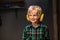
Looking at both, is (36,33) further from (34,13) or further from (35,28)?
(34,13)

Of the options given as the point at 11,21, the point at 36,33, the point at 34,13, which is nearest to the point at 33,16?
the point at 34,13

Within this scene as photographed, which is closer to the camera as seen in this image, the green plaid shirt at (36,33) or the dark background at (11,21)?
the green plaid shirt at (36,33)

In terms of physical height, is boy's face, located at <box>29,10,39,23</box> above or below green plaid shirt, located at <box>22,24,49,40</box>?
above

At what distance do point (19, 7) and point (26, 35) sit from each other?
816mm

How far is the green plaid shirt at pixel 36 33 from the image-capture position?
5.34 ft

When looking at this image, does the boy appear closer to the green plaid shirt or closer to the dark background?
the green plaid shirt

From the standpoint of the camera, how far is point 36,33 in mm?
1637

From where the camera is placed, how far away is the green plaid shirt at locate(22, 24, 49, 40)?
5.34 ft

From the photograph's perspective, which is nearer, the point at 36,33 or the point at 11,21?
the point at 36,33

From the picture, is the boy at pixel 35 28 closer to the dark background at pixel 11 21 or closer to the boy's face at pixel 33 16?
the boy's face at pixel 33 16

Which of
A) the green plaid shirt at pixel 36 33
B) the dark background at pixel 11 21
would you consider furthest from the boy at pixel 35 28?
the dark background at pixel 11 21

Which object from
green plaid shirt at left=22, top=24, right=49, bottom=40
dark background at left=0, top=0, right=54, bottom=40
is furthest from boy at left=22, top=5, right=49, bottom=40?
dark background at left=0, top=0, right=54, bottom=40

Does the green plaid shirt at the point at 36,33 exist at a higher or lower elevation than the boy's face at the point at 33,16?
lower

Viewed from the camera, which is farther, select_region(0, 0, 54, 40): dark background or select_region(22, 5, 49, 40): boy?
select_region(0, 0, 54, 40): dark background
